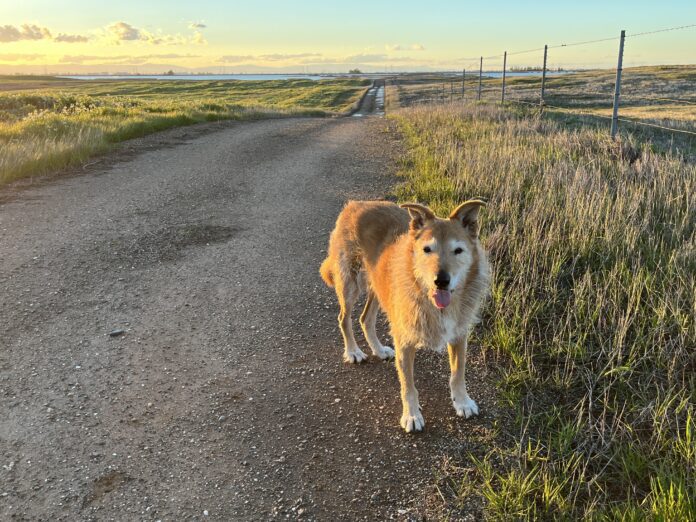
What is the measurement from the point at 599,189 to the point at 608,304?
3443 millimetres

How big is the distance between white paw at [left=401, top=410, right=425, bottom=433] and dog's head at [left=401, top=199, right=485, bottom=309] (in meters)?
0.92

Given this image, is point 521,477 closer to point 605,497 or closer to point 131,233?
point 605,497

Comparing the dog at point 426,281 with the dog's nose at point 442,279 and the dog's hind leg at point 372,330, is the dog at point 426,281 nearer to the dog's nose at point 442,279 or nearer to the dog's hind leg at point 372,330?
the dog's nose at point 442,279

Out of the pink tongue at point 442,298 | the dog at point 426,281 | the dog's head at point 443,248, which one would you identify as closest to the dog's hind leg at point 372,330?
the dog at point 426,281

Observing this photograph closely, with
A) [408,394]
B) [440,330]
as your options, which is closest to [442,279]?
[440,330]

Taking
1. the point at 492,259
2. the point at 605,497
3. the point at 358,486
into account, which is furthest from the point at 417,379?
the point at 492,259

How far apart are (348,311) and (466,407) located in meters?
1.37

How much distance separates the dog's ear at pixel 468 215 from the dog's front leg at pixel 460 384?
2.80 feet

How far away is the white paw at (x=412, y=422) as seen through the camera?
355cm

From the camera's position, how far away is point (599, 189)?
7.12m

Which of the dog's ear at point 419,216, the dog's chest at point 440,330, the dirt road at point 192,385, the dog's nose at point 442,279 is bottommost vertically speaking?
the dirt road at point 192,385

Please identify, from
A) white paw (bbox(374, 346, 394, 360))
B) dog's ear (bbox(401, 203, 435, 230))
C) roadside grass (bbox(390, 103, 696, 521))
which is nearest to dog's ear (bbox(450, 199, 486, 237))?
dog's ear (bbox(401, 203, 435, 230))

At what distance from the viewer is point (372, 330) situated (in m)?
4.64

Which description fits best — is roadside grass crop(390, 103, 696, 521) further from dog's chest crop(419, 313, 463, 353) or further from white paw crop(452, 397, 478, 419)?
dog's chest crop(419, 313, 463, 353)
